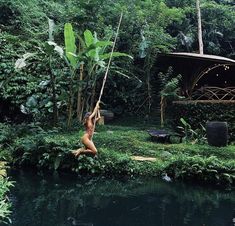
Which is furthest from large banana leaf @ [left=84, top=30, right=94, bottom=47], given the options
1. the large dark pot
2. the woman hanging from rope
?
the large dark pot

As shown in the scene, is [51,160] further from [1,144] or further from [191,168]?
[191,168]

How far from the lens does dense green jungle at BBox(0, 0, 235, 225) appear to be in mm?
8406

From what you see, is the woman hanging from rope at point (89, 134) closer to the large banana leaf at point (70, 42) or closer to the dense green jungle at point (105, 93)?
the dense green jungle at point (105, 93)

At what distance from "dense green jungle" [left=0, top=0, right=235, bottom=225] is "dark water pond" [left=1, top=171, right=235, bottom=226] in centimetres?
34

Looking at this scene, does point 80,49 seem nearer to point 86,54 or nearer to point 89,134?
point 86,54

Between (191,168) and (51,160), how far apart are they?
3.08 metres

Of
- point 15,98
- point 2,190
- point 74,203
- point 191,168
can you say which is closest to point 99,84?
point 15,98

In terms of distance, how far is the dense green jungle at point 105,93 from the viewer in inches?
331

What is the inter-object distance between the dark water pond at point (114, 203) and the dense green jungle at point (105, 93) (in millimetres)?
340

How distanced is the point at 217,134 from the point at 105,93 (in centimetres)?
546

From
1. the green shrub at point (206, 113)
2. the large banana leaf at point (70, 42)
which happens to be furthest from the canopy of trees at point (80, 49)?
the green shrub at point (206, 113)

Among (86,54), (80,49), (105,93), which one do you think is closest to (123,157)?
(86,54)

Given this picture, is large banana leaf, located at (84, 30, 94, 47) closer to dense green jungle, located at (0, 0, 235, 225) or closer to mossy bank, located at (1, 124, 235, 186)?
dense green jungle, located at (0, 0, 235, 225)

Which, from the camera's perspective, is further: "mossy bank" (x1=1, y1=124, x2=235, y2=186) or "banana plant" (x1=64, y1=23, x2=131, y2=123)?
"banana plant" (x1=64, y1=23, x2=131, y2=123)
